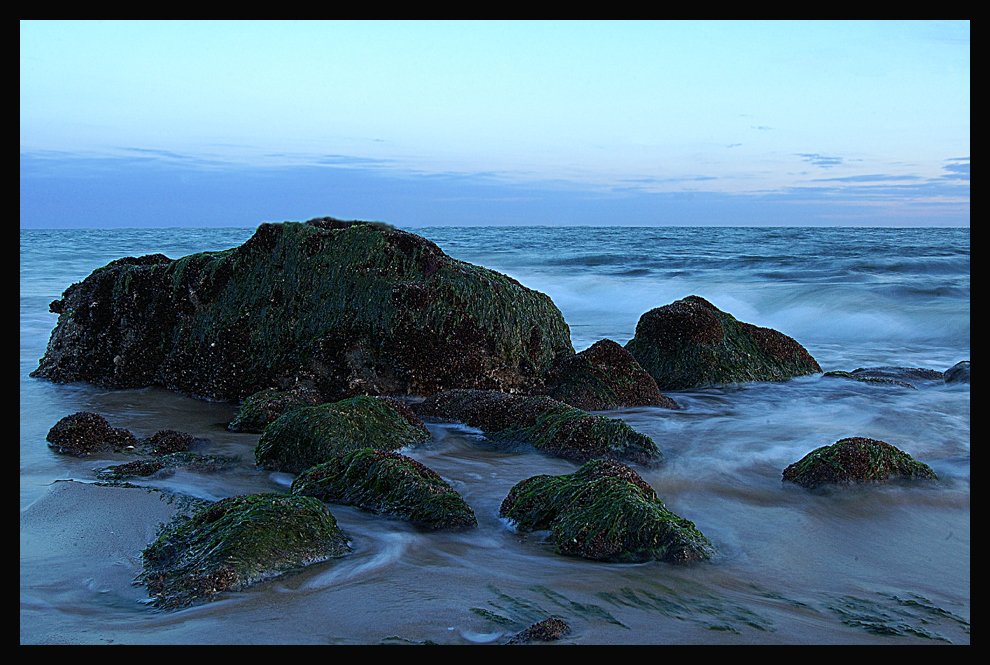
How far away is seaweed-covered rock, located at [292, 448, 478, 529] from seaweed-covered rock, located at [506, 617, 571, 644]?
1.08 meters

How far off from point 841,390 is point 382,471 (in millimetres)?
5178

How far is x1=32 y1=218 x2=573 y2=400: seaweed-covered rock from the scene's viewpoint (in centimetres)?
659

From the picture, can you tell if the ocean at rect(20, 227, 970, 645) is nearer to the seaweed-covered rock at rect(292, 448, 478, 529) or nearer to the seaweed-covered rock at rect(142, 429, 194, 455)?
the seaweed-covered rock at rect(292, 448, 478, 529)

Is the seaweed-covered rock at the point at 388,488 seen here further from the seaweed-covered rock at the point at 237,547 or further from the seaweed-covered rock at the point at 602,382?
the seaweed-covered rock at the point at 602,382

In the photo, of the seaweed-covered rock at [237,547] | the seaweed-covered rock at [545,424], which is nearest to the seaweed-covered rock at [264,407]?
the seaweed-covered rock at [545,424]

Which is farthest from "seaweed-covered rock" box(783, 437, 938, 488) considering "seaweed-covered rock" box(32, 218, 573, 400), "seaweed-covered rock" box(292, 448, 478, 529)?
"seaweed-covered rock" box(32, 218, 573, 400)

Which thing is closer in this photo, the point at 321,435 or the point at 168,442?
the point at 321,435

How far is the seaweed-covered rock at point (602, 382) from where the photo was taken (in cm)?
673

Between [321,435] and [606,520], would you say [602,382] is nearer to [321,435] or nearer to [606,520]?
[321,435]

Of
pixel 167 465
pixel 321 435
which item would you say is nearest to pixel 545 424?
pixel 321 435

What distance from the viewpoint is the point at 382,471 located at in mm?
4211

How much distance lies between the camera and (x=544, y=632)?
9.28 ft

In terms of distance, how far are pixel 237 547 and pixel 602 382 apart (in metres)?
4.07

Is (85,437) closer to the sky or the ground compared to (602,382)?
closer to the ground
